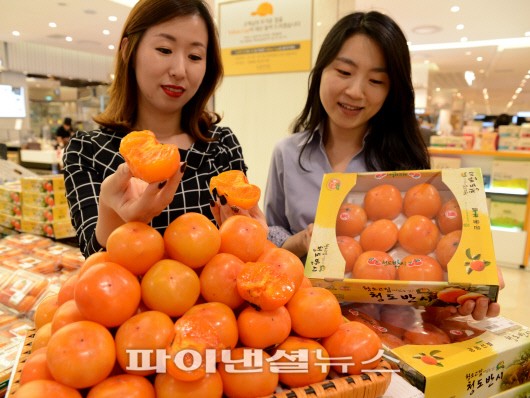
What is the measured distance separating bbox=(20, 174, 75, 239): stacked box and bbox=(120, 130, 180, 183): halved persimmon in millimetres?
Answer: 2146

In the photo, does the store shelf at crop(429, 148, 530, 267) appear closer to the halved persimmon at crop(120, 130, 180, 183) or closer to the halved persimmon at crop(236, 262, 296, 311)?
the halved persimmon at crop(236, 262, 296, 311)

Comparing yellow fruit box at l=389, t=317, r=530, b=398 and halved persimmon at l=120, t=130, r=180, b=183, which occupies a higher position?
halved persimmon at l=120, t=130, r=180, b=183

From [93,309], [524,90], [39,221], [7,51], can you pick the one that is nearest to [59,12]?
[7,51]

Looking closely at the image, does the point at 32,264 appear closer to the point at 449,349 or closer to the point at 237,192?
the point at 237,192

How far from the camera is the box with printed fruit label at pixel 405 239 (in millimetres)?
936

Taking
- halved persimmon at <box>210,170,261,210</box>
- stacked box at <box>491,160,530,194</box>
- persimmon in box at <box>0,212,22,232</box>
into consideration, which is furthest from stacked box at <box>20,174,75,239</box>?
stacked box at <box>491,160,530,194</box>

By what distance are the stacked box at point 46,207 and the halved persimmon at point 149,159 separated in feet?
7.04

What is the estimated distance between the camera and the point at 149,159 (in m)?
0.68

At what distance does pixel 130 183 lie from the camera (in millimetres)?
828

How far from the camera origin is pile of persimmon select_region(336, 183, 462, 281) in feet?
3.22

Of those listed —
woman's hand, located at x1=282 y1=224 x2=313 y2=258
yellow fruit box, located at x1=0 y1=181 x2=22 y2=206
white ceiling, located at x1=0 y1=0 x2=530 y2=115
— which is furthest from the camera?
white ceiling, located at x1=0 y1=0 x2=530 y2=115

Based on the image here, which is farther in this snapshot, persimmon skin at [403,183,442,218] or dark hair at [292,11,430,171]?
dark hair at [292,11,430,171]

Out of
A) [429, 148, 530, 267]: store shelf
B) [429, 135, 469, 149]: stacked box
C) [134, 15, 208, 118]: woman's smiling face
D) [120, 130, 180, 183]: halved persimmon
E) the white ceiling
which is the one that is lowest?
[429, 148, 530, 267]: store shelf

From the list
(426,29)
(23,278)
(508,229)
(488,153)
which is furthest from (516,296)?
(426,29)
